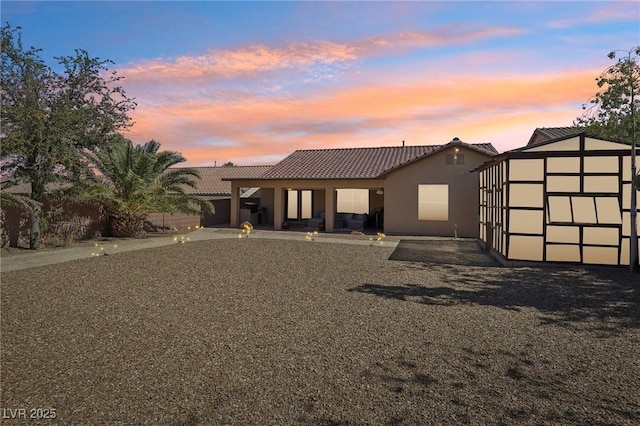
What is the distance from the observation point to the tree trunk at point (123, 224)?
17.3m

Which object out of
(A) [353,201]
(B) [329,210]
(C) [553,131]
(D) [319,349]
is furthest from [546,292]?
(A) [353,201]

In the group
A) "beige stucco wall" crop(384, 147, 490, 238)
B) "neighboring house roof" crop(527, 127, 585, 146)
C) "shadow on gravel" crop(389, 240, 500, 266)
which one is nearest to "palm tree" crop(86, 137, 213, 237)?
"beige stucco wall" crop(384, 147, 490, 238)

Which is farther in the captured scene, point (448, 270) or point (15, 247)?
point (15, 247)

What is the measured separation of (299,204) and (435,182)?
11861mm

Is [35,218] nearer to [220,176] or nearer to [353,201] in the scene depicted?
[353,201]

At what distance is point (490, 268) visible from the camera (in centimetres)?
1084

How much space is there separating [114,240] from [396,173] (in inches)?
→ 533

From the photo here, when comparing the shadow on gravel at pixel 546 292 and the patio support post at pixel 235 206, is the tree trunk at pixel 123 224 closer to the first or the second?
the patio support post at pixel 235 206

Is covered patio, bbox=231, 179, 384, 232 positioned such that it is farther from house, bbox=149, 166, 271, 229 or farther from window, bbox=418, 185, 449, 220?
window, bbox=418, 185, 449, 220

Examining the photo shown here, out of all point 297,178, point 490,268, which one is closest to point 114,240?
point 297,178

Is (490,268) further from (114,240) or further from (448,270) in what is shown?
(114,240)

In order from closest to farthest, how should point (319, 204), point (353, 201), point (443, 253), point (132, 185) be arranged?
point (443, 253)
point (132, 185)
point (353, 201)
point (319, 204)

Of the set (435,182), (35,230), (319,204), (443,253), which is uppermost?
(435,182)

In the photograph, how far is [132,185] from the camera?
648 inches
